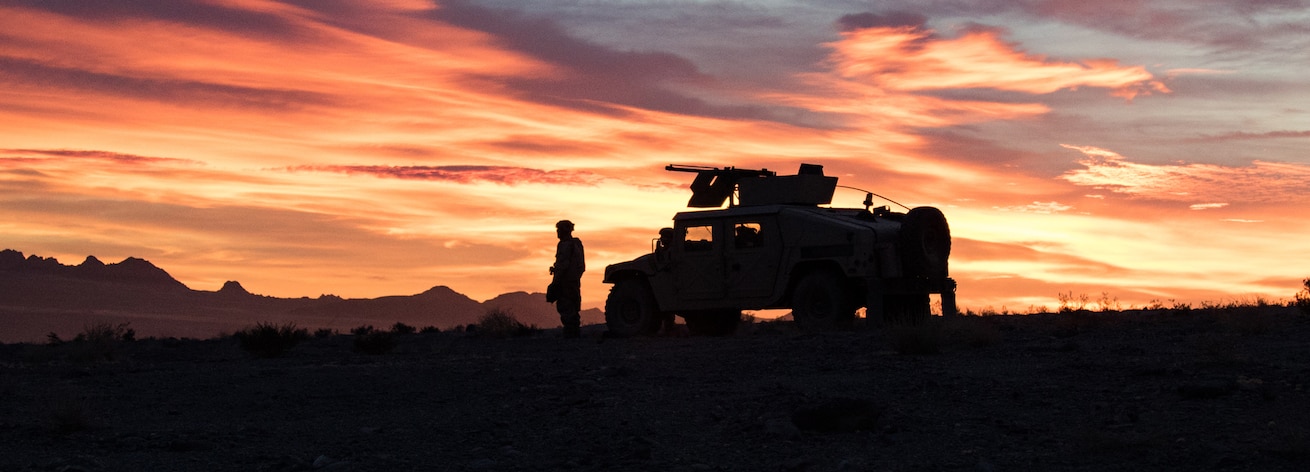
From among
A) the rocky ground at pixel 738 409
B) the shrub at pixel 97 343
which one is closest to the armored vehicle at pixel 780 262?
the rocky ground at pixel 738 409

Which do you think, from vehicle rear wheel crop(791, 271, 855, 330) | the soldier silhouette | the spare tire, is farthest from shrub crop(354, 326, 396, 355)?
the spare tire

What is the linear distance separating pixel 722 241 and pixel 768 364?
6.25 meters

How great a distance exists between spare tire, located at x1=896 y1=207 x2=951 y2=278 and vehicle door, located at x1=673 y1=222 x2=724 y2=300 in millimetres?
2847

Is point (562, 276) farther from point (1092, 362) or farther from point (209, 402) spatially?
point (1092, 362)

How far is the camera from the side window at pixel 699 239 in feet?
66.1

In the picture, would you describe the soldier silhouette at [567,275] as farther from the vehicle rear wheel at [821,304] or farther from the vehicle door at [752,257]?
the vehicle rear wheel at [821,304]

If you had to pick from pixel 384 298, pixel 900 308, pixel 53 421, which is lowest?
pixel 53 421

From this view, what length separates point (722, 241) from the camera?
65.5 ft

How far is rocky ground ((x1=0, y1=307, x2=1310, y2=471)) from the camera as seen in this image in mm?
9234

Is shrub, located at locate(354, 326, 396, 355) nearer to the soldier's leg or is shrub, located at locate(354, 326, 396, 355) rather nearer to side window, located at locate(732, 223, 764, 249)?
the soldier's leg

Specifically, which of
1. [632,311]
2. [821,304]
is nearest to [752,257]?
[821,304]

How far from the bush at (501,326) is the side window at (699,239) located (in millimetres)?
4765

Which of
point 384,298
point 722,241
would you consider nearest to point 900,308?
point 722,241

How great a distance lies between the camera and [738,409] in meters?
10.8
